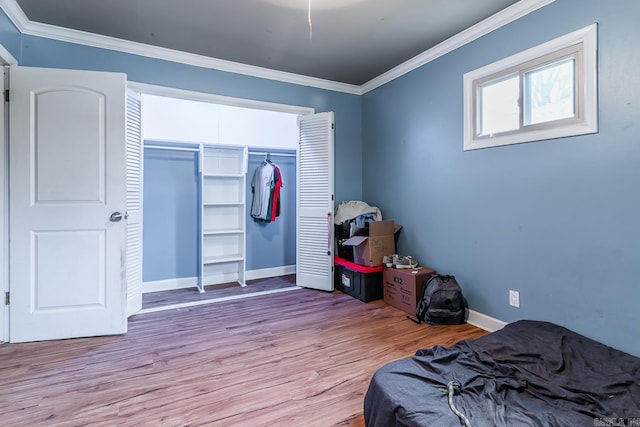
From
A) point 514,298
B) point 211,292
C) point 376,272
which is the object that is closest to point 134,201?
point 211,292

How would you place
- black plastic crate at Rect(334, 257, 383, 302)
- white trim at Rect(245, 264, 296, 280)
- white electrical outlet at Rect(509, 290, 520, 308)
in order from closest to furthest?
white electrical outlet at Rect(509, 290, 520, 308)
black plastic crate at Rect(334, 257, 383, 302)
white trim at Rect(245, 264, 296, 280)

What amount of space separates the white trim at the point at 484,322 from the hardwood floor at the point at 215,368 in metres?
0.08

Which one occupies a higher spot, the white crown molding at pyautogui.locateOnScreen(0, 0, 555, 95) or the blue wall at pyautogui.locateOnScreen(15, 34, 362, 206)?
the white crown molding at pyautogui.locateOnScreen(0, 0, 555, 95)

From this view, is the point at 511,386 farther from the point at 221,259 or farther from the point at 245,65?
the point at 245,65

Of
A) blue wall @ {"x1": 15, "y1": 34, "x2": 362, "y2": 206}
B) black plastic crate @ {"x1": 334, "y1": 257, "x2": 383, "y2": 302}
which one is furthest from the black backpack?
blue wall @ {"x1": 15, "y1": 34, "x2": 362, "y2": 206}

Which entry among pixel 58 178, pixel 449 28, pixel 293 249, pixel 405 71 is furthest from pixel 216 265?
pixel 449 28

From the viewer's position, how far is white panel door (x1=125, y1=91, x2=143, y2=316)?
296cm

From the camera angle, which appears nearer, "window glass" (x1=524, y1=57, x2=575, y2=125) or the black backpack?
"window glass" (x1=524, y1=57, x2=575, y2=125)

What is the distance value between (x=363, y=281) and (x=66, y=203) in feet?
9.29

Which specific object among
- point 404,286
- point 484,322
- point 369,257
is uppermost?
point 369,257

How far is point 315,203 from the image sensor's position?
3.84m

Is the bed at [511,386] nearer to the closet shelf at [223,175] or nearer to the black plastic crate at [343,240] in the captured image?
the black plastic crate at [343,240]

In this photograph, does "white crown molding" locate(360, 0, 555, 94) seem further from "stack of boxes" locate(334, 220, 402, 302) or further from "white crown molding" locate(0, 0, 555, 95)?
"stack of boxes" locate(334, 220, 402, 302)

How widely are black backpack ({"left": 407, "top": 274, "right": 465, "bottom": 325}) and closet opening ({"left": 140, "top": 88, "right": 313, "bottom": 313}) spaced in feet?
5.91
